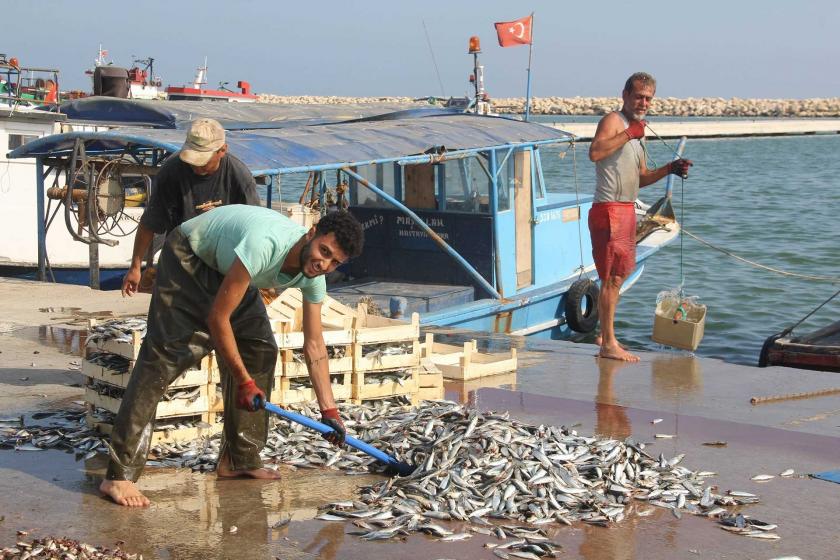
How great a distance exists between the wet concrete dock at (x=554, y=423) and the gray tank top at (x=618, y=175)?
1505 millimetres

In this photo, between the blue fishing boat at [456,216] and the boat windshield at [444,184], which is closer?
the blue fishing boat at [456,216]

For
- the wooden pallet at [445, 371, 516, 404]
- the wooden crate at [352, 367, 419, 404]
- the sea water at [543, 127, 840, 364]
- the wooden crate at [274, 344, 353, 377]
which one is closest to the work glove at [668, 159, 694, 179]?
the sea water at [543, 127, 840, 364]

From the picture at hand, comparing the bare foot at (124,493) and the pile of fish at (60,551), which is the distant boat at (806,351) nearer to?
the bare foot at (124,493)

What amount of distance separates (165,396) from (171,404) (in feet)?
0.21

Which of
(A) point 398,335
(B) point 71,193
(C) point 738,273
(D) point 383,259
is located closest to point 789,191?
(C) point 738,273

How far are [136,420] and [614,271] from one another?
496cm

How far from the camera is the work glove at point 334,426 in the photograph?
5637mm

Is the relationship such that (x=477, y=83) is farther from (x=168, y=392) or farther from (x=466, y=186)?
(x=168, y=392)

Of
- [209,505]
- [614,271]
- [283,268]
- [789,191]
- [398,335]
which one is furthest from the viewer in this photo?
[789,191]

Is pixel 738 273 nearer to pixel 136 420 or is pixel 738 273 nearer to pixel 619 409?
pixel 619 409

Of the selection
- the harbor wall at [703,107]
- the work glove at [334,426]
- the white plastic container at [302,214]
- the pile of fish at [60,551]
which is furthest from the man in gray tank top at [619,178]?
the harbor wall at [703,107]

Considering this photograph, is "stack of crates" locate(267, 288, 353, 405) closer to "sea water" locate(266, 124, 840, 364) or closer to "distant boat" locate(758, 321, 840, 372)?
"sea water" locate(266, 124, 840, 364)

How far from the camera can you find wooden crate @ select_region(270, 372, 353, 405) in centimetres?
705

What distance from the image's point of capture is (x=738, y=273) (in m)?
23.9
